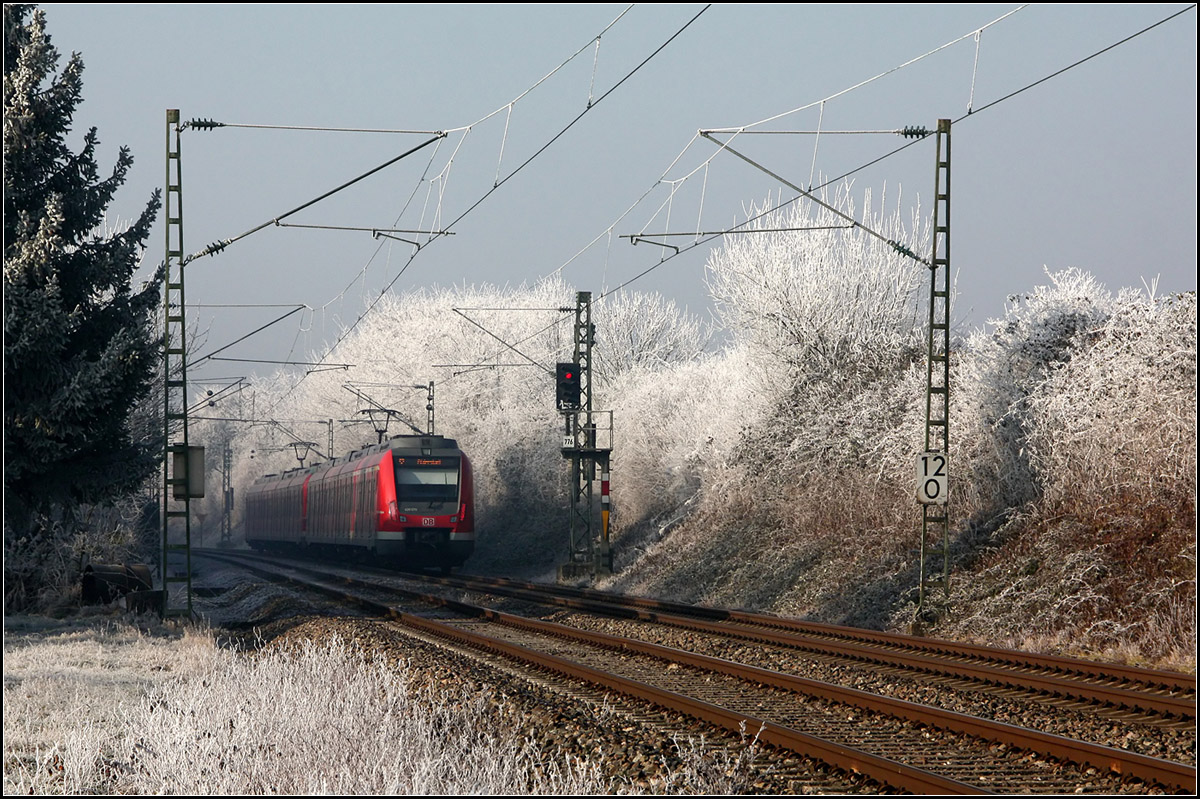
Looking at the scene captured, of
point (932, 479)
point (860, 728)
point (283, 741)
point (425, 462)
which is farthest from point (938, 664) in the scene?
point (425, 462)

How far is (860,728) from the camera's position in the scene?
964 centimetres

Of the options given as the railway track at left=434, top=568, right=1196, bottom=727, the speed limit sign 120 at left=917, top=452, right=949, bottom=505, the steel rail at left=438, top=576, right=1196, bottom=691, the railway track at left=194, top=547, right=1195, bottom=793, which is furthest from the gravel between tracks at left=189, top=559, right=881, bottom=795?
the speed limit sign 120 at left=917, top=452, right=949, bottom=505

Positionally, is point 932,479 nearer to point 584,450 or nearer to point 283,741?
point 283,741

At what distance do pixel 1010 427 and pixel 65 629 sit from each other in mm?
15159

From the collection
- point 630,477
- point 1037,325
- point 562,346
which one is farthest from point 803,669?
point 562,346

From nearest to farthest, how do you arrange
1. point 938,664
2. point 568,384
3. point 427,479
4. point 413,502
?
point 938,664 < point 568,384 < point 413,502 < point 427,479

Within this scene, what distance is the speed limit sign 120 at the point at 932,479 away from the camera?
17047mm

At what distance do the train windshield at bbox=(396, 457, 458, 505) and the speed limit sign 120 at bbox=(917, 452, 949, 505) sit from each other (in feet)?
59.3

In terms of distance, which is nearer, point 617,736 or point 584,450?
point 617,736

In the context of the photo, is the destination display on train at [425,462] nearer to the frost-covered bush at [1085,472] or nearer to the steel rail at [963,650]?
the steel rail at [963,650]

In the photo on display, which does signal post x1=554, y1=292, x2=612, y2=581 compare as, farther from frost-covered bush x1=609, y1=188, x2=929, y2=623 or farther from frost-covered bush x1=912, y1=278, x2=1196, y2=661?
frost-covered bush x1=912, y1=278, x2=1196, y2=661

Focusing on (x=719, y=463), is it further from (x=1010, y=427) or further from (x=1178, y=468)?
(x=1178, y=468)

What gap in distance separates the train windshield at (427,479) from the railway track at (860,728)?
52.8ft

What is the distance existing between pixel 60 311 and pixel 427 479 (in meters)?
16.7
